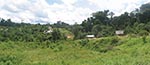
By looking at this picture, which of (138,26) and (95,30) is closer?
(138,26)

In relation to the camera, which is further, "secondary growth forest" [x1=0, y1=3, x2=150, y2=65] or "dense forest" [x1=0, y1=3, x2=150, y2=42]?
"dense forest" [x1=0, y1=3, x2=150, y2=42]

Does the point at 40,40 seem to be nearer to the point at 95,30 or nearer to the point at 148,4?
the point at 95,30

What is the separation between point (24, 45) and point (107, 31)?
17674 millimetres

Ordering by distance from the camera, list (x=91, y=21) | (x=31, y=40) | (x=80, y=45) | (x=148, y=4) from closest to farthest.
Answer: (x=80, y=45) → (x=31, y=40) → (x=91, y=21) → (x=148, y=4)

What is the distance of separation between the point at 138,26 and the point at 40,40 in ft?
65.1

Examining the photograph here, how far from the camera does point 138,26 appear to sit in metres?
51.9

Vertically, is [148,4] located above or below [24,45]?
above

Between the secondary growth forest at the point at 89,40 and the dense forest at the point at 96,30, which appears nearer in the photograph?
the secondary growth forest at the point at 89,40

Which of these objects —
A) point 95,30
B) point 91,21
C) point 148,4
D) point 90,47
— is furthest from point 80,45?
point 148,4

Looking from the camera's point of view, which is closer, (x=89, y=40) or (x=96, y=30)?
(x=89, y=40)

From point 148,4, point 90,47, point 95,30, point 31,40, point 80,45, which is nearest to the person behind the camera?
point 90,47

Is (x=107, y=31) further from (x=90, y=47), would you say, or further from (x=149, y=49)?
(x=149, y=49)

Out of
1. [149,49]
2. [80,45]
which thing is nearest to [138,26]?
[80,45]

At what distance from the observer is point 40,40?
58375 millimetres
